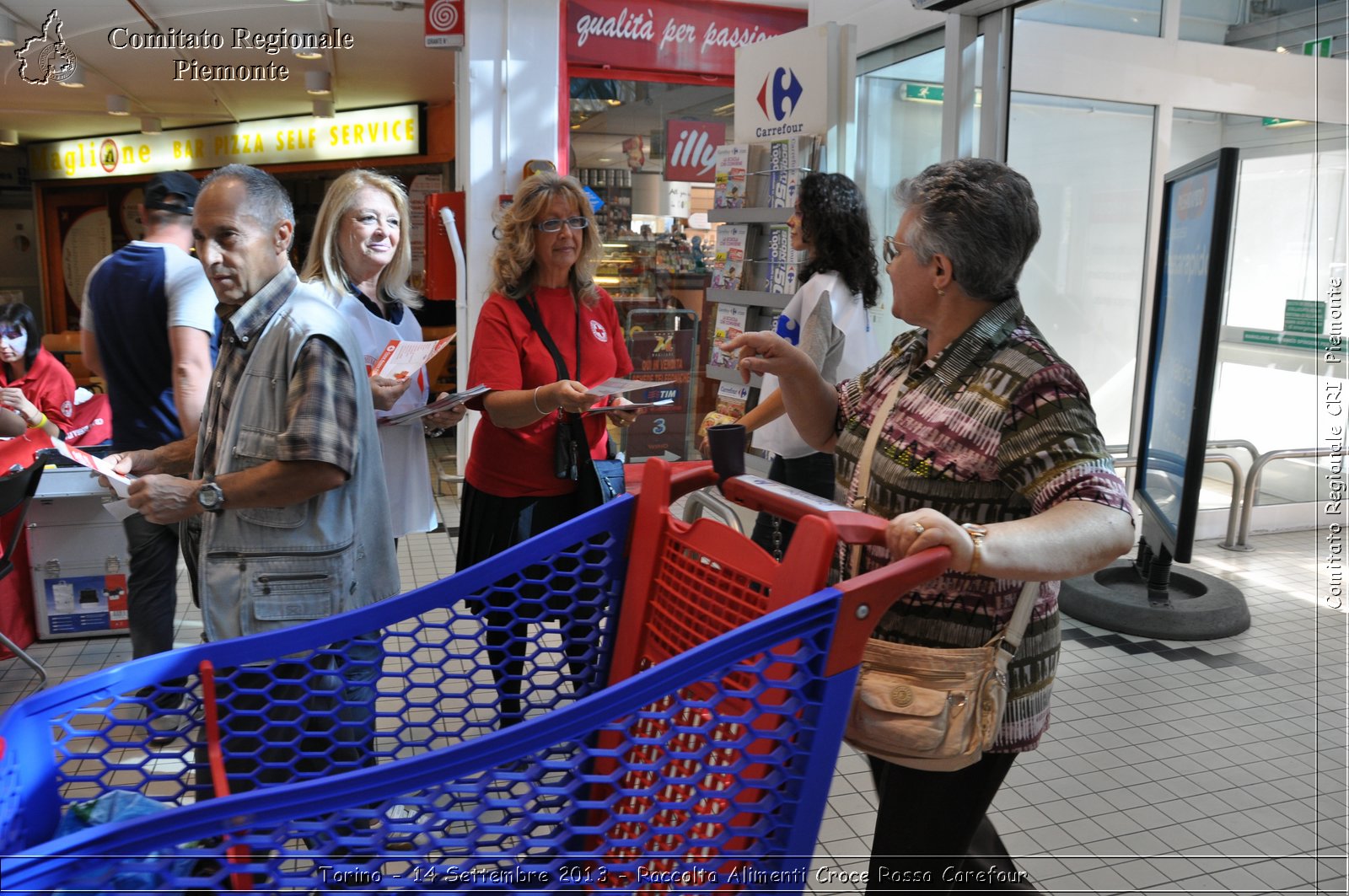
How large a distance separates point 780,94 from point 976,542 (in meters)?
4.13

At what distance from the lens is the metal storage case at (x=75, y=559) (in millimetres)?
4117

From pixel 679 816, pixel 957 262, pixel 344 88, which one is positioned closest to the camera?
pixel 679 816

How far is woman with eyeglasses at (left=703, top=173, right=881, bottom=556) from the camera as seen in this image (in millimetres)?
3635

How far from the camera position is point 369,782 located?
1069 millimetres

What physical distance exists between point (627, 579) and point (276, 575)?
81 centimetres

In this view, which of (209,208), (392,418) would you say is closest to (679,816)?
(209,208)

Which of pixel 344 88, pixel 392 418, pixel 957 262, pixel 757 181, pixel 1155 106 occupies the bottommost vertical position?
pixel 392 418

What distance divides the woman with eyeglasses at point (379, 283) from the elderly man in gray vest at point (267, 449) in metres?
0.96

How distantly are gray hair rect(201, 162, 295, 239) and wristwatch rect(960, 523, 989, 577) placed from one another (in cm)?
158

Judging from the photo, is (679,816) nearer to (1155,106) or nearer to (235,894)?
(235,894)

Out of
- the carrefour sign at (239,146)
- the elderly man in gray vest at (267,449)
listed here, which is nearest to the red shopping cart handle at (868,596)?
the elderly man in gray vest at (267,449)

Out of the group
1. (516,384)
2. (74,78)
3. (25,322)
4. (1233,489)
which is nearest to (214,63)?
(74,78)

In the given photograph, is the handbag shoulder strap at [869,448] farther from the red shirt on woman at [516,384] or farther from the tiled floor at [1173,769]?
the red shirt on woman at [516,384]

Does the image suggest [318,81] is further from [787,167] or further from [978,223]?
[978,223]
